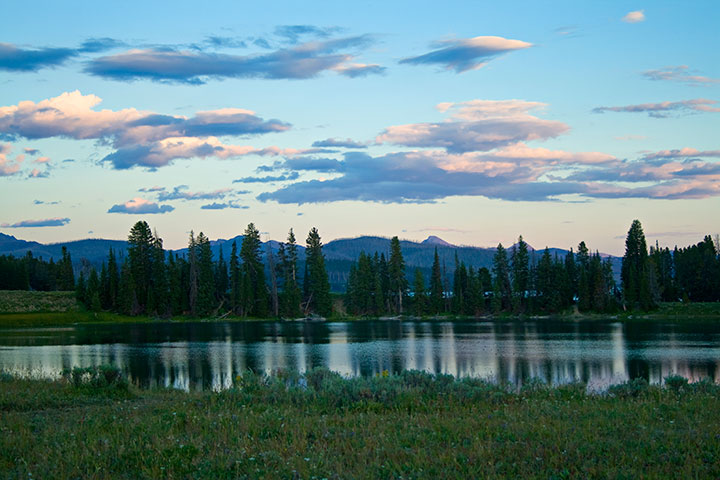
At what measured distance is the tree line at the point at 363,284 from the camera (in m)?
115

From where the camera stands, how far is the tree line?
4523 inches

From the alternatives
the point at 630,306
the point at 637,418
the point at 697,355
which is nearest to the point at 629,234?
the point at 630,306

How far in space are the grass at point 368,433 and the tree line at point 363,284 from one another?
334 ft

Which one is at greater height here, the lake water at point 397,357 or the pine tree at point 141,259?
the pine tree at point 141,259

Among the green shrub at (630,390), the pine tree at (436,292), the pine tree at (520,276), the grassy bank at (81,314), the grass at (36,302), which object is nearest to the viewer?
the green shrub at (630,390)

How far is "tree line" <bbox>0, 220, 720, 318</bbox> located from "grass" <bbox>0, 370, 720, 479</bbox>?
102 m

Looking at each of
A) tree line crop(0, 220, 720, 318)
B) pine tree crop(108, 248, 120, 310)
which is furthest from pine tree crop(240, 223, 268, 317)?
pine tree crop(108, 248, 120, 310)

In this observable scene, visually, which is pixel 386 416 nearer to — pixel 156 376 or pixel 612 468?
pixel 612 468

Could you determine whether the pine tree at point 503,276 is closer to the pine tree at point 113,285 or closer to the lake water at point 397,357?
the lake water at point 397,357

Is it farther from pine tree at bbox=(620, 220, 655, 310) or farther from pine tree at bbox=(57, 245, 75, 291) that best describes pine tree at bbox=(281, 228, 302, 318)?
pine tree at bbox=(620, 220, 655, 310)

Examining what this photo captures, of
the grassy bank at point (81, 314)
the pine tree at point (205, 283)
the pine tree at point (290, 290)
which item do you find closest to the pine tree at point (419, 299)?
the grassy bank at point (81, 314)

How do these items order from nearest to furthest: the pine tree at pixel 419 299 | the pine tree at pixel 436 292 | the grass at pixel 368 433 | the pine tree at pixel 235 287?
the grass at pixel 368 433, the pine tree at pixel 235 287, the pine tree at pixel 419 299, the pine tree at pixel 436 292

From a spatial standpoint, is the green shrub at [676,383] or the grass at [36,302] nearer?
the green shrub at [676,383]

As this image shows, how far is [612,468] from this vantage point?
955 centimetres
